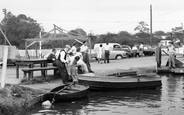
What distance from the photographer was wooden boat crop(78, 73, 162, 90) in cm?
1524

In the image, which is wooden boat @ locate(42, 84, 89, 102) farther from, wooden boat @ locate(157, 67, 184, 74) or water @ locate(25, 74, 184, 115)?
wooden boat @ locate(157, 67, 184, 74)

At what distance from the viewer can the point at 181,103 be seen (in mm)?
12961

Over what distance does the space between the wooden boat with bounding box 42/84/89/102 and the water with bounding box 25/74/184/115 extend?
0.22 m

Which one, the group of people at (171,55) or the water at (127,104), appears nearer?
the water at (127,104)

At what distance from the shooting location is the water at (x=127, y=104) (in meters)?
11.4

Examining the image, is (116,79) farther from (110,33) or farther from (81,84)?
(110,33)

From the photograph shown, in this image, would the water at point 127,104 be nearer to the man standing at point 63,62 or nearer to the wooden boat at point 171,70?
the man standing at point 63,62

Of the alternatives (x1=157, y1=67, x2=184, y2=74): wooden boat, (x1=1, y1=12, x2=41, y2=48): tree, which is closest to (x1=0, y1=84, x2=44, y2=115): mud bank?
(x1=157, y1=67, x2=184, y2=74): wooden boat

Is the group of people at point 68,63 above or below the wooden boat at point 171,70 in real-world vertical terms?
above

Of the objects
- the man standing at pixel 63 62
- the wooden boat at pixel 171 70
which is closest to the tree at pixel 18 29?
the wooden boat at pixel 171 70

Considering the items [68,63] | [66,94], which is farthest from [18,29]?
[66,94]

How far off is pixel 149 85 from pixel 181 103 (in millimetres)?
3476

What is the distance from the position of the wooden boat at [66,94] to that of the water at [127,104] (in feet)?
0.71

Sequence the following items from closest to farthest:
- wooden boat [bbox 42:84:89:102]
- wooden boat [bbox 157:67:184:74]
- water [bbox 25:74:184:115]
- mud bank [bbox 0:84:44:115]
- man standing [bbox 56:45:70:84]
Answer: mud bank [bbox 0:84:44:115]
water [bbox 25:74:184:115]
wooden boat [bbox 42:84:89:102]
man standing [bbox 56:45:70:84]
wooden boat [bbox 157:67:184:74]
